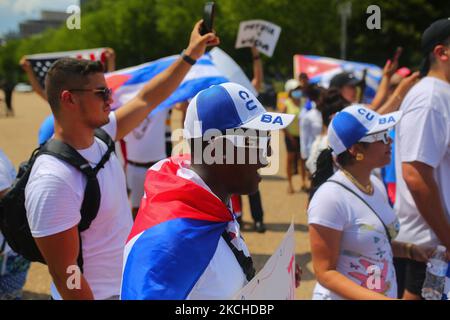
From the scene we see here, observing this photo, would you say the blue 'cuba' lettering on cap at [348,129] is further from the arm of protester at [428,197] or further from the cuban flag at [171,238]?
the cuban flag at [171,238]

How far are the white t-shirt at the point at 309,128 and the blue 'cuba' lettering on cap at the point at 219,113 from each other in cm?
597

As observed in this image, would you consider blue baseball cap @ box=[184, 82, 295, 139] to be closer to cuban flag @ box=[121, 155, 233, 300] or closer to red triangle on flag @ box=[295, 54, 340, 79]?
cuban flag @ box=[121, 155, 233, 300]

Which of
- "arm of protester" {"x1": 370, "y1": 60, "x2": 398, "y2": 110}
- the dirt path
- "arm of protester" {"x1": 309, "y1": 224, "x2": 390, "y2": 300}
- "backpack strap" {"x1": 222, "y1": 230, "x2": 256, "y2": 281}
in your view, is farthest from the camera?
the dirt path

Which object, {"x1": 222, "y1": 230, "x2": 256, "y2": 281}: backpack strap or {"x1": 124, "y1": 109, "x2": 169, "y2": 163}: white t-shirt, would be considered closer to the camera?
{"x1": 222, "y1": 230, "x2": 256, "y2": 281}: backpack strap

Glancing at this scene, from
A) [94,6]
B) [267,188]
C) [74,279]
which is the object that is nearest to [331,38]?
[267,188]

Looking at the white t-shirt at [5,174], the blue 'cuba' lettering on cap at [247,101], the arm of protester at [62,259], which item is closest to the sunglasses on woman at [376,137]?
the blue 'cuba' lettering on cap at [247,101]

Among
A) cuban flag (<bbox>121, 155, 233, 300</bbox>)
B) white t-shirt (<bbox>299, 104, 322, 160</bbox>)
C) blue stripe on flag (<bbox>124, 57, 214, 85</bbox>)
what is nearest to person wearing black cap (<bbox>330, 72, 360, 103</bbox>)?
blue stripe on flag (<bbox>124, 57, 214, 85</bbox>)

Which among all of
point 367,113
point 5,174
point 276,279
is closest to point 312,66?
point 367,113

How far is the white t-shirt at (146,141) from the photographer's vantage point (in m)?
5.70

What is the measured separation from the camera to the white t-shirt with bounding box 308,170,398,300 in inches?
96.4

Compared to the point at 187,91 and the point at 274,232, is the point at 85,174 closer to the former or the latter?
the point at 187,91

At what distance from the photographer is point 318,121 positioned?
7.63 metres

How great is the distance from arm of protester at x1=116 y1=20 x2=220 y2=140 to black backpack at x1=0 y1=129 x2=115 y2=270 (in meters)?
0.80

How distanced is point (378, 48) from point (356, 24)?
2.10 m
